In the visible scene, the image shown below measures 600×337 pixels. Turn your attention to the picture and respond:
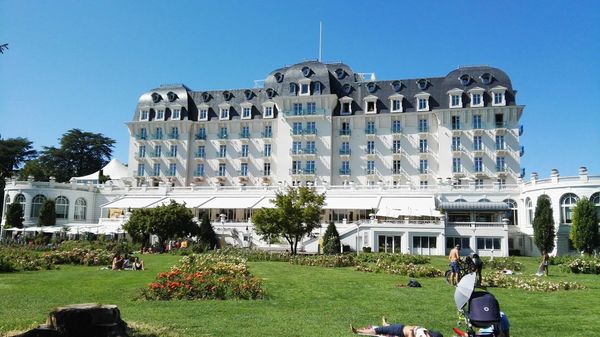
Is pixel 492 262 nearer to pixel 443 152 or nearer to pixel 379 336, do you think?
pixel 379 336

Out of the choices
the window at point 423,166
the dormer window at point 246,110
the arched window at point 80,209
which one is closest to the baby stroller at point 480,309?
the window at point 423,166

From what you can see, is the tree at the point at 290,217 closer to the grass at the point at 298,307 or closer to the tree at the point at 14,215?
the grass at the point at 298,307

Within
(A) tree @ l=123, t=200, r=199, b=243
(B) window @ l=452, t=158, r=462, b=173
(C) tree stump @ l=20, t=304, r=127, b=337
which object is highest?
(B) window @ l=452, t=158, r=462, b=173

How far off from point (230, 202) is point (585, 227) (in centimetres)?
2934

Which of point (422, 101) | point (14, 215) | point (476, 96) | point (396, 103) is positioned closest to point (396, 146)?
point (396, 103)

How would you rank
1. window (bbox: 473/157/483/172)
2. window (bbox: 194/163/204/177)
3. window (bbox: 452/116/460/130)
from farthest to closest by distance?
window (bbox: 194/163/204/177), window (bbox: 452/116/460/130), window (bbox: 473/157/483/172)

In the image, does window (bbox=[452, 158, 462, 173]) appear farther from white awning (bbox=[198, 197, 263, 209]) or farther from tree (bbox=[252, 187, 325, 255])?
tree (bbox=[252, 187, 325, 255])

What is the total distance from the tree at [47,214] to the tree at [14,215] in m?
1.91

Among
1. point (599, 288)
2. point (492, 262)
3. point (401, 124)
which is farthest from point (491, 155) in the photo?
point (599, 288)

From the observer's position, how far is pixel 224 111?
5709 centimetres

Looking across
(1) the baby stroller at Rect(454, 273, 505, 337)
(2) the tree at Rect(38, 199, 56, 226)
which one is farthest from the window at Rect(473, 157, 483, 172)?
(1) the baby stroller at Rect(454, 273, 505, 337)

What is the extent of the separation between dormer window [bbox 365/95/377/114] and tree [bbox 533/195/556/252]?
2113 centimetres

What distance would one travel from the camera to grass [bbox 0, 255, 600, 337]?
31.8 ft

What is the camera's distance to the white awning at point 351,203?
1668 inches
